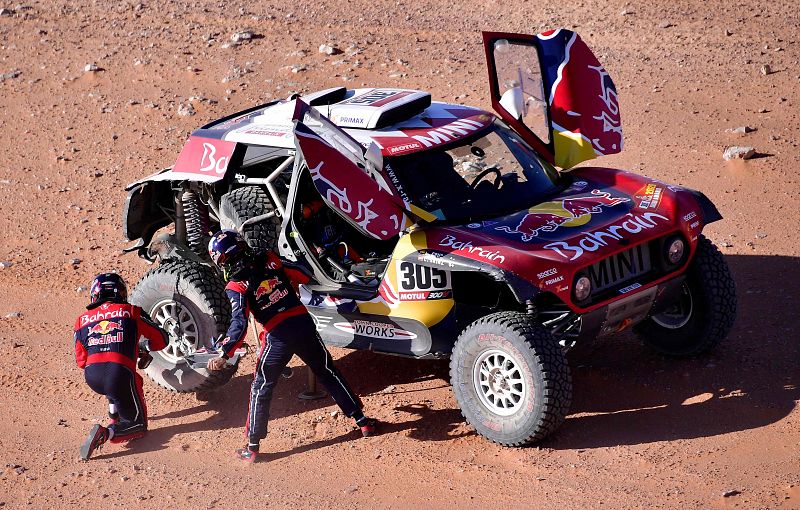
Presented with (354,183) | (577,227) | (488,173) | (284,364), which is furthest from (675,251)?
(284,364)

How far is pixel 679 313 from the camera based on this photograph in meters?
8.75

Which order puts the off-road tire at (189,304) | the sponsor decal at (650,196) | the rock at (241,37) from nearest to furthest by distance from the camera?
the sponsor decal at (650,196), the off-road tire at (189,304), the rock at (241,37)

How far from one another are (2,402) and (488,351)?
13.5 ft

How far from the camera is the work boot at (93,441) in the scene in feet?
26.6

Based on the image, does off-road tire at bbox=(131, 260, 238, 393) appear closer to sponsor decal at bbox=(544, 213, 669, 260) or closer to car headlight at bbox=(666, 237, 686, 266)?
sponsor decal at bbox=(544, 213, 669, 260)

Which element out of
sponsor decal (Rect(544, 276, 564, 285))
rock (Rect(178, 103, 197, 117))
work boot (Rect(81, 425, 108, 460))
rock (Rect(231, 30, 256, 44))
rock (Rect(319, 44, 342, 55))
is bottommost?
work boot (Rect(81, 425, 108, 460))

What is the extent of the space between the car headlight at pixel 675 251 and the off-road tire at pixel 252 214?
9.65ft

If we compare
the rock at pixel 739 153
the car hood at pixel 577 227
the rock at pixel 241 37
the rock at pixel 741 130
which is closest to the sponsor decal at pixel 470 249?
the car hood at pixel 577 227

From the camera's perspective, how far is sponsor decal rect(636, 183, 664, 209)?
8203 mm

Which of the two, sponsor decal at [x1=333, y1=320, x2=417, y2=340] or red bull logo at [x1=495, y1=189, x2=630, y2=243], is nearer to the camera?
red bull logo at [x1=495, y1=189, x2=630, y2=243]

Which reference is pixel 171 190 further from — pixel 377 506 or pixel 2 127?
pixel 2 127

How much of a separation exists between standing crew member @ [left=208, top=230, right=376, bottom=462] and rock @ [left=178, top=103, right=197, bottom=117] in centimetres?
733

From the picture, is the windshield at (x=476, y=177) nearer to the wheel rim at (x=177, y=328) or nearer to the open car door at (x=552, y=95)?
the open car door at (x=552, y=95)

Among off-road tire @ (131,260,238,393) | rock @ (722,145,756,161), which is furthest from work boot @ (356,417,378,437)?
rock @ (722,145,756,161)
